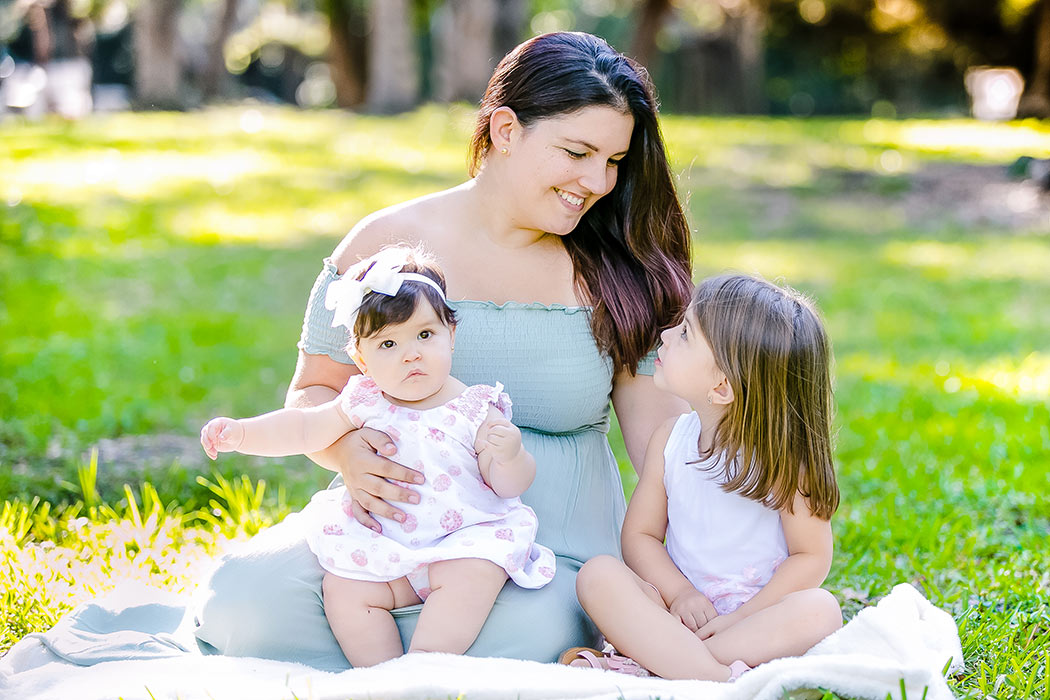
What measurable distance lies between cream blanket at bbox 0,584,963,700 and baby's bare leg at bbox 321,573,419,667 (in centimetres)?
10

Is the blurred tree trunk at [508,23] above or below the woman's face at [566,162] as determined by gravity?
above

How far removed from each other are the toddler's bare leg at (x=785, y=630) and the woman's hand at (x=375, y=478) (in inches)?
31.1

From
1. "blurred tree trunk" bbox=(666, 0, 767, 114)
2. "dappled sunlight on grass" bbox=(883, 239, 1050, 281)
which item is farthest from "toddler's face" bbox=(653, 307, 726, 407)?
"blurred tree trunk" bbox=(666, 0, 767, 114)

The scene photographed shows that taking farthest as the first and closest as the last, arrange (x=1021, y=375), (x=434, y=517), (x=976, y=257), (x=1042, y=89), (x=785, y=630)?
(x=1042, y=89), (x=976, y=257), (x=1021, y=375), (x=434, y=517), (x=785, y=630)

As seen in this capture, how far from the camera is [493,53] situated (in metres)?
18.9

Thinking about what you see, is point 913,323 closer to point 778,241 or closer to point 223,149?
point 778,241

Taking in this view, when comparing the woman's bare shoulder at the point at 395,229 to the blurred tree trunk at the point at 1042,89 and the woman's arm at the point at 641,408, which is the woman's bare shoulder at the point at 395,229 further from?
the blurred tree trunk at the point at 1042,89

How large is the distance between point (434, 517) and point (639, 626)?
1.70 feet

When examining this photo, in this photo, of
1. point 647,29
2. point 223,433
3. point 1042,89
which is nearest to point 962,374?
point 223,433

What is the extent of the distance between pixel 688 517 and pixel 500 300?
2.59ft

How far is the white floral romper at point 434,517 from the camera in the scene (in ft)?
8.57

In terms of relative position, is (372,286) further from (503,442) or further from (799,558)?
(799,558)

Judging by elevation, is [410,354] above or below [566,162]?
below

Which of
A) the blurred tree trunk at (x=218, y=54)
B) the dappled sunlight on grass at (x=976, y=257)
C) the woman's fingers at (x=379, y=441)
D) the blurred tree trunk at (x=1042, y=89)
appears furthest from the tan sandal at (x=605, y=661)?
the blurred tree trunk at (x=218, y=54)
